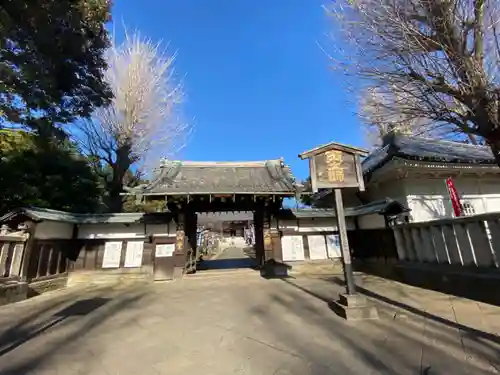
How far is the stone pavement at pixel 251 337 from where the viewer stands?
320 centimetres

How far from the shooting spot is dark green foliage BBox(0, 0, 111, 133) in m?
7.27

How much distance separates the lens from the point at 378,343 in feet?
12.1

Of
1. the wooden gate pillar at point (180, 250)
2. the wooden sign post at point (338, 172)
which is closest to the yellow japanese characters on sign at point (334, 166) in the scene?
the wooden sign post at point (338, 172)

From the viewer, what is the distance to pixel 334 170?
18.6 ft

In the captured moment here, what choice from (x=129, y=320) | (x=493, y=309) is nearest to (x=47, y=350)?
(x=129, y=320)

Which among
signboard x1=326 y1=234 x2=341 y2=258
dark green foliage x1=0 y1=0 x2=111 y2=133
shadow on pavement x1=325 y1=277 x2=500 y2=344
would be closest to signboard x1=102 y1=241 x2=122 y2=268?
dark green foliage x1=0 y1=0 x2=111 y2=133

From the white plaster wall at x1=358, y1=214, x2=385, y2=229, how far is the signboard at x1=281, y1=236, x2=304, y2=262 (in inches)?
115

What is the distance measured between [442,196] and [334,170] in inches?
310

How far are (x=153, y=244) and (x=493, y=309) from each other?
1070cm

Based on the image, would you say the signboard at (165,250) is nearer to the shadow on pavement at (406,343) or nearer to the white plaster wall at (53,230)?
the white plaster wall at (53,230)

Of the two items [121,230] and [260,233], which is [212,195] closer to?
[260,233]

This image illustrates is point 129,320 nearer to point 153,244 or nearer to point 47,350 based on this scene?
point 47,350

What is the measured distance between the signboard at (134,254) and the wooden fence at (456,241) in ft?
33.7

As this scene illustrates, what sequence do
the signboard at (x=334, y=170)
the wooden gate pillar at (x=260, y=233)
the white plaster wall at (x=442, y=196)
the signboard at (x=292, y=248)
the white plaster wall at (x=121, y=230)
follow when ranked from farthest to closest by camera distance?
the signboard at (x=292, y=248) → the wooden gate pillar at (x=260, y=233) → the white plaster wall at (x=121, y=230) → the white plaster wall at (x=442, y=196) → the signboard at (x=334, y=170)
